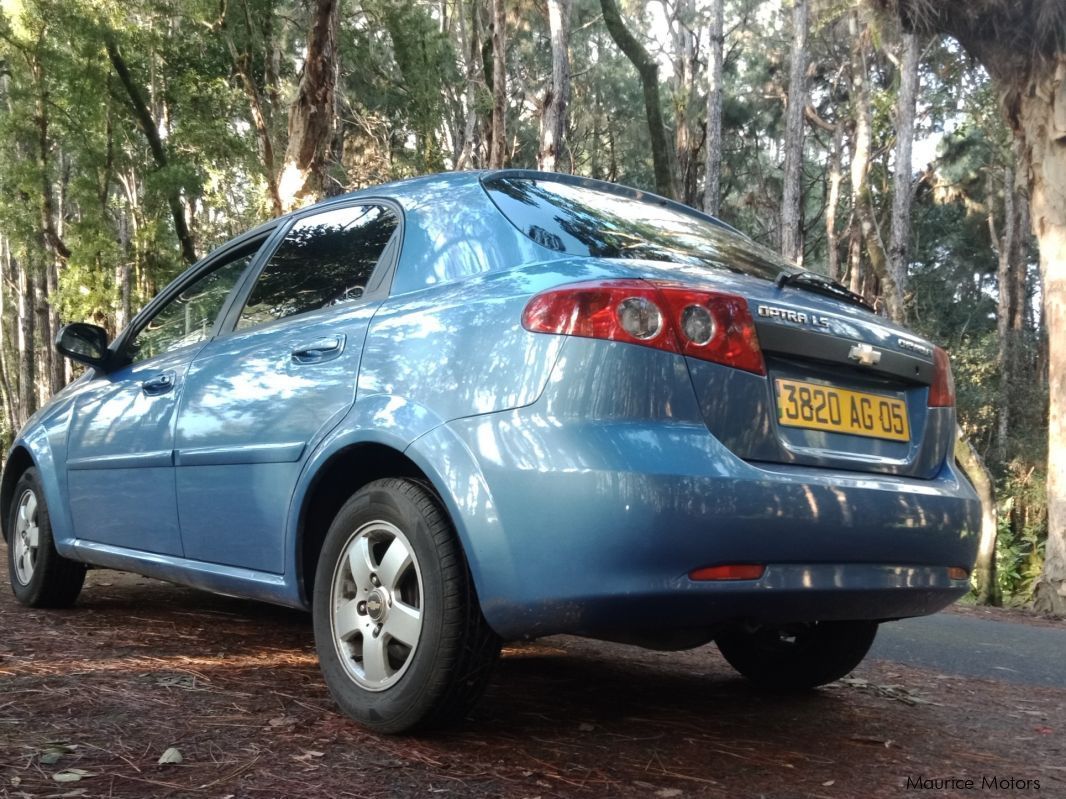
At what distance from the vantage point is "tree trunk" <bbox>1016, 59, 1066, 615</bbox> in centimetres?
886

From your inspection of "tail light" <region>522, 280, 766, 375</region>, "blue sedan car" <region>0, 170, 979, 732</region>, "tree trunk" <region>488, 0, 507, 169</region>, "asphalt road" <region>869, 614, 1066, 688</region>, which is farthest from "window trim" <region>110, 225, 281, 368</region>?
"tree trunk" <region>488, 0, 507, 169</region>

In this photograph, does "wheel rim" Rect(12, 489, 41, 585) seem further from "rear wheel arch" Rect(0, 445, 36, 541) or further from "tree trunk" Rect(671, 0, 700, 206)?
"tree trunk" Rect(671, 0, 700, 206)

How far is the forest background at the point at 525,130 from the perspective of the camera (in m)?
9.52

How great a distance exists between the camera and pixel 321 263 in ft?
12.2

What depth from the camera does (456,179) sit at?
11.1ft

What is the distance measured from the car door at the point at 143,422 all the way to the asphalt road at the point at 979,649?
3.34 meters

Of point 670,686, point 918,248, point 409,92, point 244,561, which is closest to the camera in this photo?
point 244,561

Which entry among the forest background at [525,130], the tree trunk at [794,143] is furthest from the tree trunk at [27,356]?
the tree trunk at [794,143]

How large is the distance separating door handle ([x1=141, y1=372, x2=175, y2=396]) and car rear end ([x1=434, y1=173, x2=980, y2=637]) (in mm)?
1838

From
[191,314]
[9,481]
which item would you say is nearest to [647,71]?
[9,481]

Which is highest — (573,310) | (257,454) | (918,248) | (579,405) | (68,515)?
(918,248)

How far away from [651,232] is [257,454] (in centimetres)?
149

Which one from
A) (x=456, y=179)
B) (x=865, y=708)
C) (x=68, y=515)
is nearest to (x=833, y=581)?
(x=865, y=708)

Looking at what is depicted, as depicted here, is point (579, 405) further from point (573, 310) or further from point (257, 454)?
point (257, 454)
